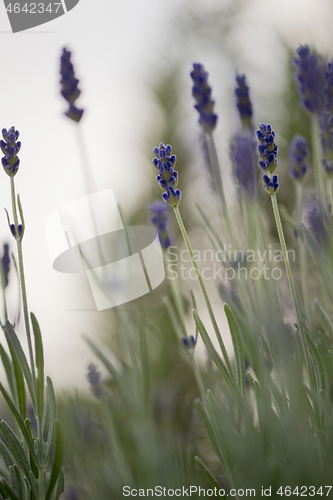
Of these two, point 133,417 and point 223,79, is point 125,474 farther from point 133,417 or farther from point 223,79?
point 223,79

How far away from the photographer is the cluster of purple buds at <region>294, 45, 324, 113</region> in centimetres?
41

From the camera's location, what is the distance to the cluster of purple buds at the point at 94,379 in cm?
43

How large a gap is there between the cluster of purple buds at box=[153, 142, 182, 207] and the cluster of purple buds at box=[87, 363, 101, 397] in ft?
0.77

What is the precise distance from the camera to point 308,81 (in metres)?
0.42

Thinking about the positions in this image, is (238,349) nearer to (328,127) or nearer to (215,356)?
(215,356)

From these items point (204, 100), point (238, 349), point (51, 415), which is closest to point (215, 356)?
point (238, 349)

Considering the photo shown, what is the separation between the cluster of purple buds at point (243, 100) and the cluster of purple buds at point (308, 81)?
0.18ft

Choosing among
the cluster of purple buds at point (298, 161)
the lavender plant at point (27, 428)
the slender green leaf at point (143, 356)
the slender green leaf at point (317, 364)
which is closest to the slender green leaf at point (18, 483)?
the lavender plant at point (27, 428)

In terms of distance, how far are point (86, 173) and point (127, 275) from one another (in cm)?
12

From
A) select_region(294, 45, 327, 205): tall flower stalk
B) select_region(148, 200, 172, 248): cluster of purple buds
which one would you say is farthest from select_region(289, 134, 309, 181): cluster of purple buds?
select_region(148, 200, 172, 248): cluster of purple buds

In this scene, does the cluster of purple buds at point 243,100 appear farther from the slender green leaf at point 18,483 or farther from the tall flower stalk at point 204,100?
the slender green leaf at point 18,483

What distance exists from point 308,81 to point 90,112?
29 centimetres

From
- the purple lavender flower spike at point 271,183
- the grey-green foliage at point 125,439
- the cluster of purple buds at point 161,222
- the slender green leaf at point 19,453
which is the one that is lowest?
the grey-green foliage at point 125,439

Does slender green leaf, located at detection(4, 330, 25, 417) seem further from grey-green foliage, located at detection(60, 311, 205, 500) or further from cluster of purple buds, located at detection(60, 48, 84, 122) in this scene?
cluster of purple buds, located at detection(60, 48, 84, 122)
